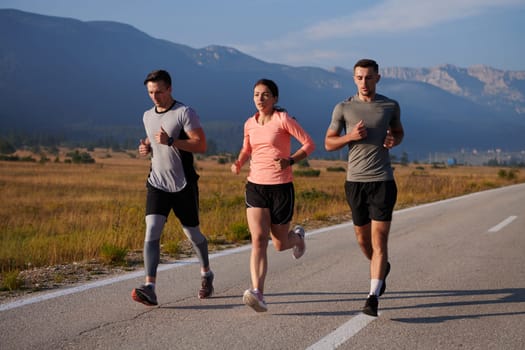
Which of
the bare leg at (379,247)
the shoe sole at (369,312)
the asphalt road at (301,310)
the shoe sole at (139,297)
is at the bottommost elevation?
the asphalt road at (301,310)

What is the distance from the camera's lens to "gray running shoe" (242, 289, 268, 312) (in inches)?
214

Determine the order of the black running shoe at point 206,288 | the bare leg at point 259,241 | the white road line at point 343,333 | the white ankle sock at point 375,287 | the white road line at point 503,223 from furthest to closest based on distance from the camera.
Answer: the white road line at point 503,223 → the black running shoe at point 206,288 → the bare leg at point 259,241 → the white ankle sock at point 375,287 → the white road line at point 343,333

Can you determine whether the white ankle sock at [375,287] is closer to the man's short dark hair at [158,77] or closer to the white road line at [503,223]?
the man's short dark hair at [158,77]

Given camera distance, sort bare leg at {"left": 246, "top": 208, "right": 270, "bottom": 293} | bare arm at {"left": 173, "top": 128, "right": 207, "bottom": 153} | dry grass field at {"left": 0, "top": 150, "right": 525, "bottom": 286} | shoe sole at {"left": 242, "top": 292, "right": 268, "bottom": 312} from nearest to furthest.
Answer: shoe sole at {"left": 242, "top": 292, "right": 268, "bottom": 312}, bare leg at {"left": 246, "top": 208, "right": 270, "bottom": 293}, bare arm at {"left": 173, "top": 128, "right": 207, "bottom": 153}, dry grass field at {"left": 0, "top": 150, "right": 525, "bottom": 286}

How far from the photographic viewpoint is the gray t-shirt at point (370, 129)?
5656mm

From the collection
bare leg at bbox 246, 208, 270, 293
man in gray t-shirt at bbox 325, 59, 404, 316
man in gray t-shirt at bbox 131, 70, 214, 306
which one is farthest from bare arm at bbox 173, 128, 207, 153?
man in gray t-shirt at bbox 325, 59, 404, 316

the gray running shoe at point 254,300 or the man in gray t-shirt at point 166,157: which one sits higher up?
the man in gray t-shirt at point 166,157

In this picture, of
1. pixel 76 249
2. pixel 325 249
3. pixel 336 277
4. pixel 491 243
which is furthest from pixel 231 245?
pixel 491 243

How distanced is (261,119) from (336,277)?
241cm

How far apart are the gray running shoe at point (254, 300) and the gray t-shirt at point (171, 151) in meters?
1.19

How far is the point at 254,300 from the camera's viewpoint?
214 inches

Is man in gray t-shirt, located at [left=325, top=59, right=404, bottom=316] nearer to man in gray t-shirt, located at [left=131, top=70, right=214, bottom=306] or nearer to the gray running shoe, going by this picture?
the gray running shoe

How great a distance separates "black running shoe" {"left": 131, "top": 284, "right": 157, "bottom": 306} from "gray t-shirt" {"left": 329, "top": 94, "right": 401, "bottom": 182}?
2026 mm

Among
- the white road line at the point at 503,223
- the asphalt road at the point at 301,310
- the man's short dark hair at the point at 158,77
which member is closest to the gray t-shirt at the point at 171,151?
the man's short dark hair at the point at 158,77
